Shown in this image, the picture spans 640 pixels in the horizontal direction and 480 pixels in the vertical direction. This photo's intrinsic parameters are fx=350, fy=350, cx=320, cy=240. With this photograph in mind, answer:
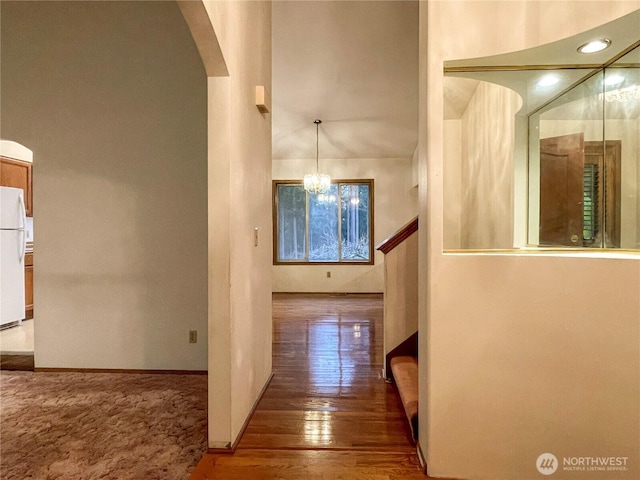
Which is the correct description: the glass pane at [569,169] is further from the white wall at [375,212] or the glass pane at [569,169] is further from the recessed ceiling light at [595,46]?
the white wall at [375,212]

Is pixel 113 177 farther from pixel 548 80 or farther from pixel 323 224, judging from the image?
pixel 323 224

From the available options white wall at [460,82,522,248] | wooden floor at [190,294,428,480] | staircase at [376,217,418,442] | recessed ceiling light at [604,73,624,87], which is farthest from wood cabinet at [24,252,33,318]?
recessed ceiling light at [604,73,624,87]

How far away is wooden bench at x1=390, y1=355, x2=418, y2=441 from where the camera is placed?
208 centimetres

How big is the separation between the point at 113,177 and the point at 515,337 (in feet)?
10.8

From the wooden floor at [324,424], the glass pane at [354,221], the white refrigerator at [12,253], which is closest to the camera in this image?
the wooden floor at [324,424]

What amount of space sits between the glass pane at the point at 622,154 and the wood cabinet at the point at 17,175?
6.20m

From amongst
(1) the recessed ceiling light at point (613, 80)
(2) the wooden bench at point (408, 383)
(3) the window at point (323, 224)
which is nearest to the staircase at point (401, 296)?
(2) the wooden bench at point (408, 383)

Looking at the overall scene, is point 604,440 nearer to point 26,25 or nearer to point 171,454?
point 171,454

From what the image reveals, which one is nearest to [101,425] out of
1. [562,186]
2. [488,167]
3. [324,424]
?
[324,424]

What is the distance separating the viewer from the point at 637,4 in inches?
59.0

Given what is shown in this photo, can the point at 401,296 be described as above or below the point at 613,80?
below

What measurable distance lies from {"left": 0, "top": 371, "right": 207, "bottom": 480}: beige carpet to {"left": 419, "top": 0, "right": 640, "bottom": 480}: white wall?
4.78 ft

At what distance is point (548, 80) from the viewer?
1.96 m

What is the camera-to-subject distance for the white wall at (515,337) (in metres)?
1.61
